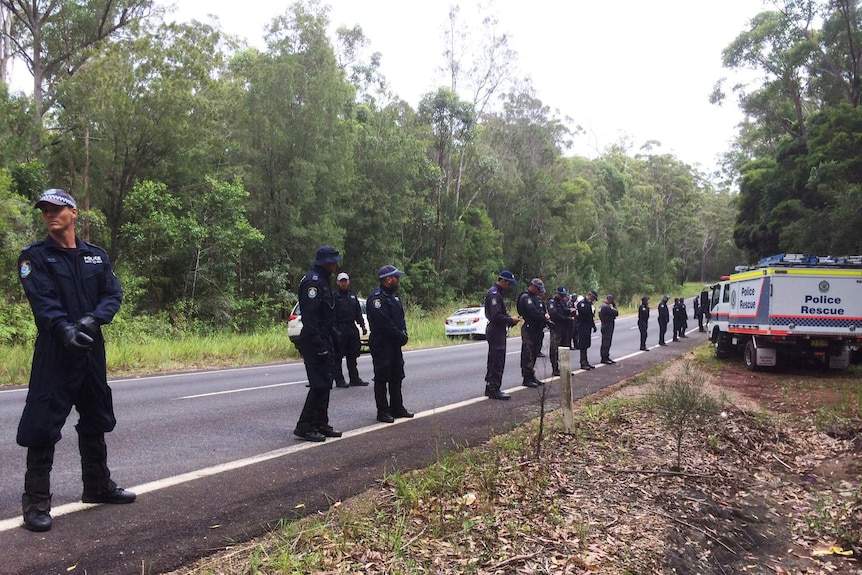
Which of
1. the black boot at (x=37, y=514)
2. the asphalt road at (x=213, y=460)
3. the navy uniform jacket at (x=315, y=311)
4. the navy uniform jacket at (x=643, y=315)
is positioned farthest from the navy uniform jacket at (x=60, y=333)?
the navy uniform jacket at (x=643, y=315)

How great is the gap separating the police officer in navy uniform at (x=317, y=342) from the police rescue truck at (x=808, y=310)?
11.5 meters

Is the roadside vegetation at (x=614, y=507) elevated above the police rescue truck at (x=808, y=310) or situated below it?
below

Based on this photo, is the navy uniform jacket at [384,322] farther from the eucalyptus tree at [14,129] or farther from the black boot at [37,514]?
the eucalyptus tree at [14,129]

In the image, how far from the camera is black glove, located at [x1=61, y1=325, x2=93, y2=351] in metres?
3.76

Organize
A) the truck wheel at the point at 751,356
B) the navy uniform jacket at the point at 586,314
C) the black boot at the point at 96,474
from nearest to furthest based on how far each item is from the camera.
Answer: the black boot at the point at 96,474 < the navy uniform jacket at the point at 586,314 < the truck wheel at the point at 751,356

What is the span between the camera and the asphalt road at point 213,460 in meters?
3.81

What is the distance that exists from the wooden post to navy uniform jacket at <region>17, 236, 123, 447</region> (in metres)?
4.45

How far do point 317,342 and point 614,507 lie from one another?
10.4ft

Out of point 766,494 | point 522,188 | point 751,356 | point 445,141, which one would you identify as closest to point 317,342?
point 766,494

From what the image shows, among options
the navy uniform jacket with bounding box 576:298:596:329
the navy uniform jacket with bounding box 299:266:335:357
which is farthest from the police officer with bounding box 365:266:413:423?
the navy uniform jacket with bounding box 576:298:596:329

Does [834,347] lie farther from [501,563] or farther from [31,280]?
[31,280]

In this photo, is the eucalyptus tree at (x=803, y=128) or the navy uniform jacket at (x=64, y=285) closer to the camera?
the navy uniform jacket at (x=64, y=285)

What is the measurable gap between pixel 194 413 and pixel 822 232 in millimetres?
23373

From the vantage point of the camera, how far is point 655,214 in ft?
250
